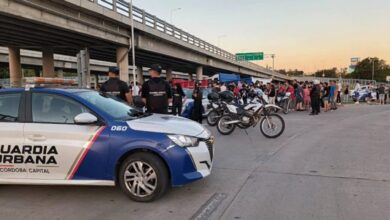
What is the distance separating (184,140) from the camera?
16.2ft

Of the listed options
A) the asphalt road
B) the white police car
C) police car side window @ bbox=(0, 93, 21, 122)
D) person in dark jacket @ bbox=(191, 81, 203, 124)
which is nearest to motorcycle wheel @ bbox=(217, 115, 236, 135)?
person in dark jacket @ bbox=(191, 81, 203, 124)

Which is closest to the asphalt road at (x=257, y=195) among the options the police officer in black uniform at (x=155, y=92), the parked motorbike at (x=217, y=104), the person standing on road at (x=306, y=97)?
the police officer in black uniform at (x=155, y=92)

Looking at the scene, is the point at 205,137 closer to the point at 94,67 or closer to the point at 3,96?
the point at 3,96

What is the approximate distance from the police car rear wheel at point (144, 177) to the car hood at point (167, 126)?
0.36m

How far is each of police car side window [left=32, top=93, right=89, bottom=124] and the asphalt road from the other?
109cm

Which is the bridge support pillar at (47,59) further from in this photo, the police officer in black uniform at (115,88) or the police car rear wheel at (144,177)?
the police car rear wheel at (144,177)

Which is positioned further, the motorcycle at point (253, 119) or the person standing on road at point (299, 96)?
the person standing on road at point (299, 96)

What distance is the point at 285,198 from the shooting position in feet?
16.2

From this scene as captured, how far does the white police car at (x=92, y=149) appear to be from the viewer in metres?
4.82

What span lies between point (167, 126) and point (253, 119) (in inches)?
246

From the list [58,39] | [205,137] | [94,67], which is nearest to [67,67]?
[94,67]

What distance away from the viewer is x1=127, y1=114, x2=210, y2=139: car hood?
4.90 m

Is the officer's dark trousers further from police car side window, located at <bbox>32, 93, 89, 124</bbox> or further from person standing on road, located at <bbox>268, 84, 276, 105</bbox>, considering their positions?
police car side window, located at <bbox>32, 93, 89, 124</bbox>

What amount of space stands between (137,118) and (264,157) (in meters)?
3.31
